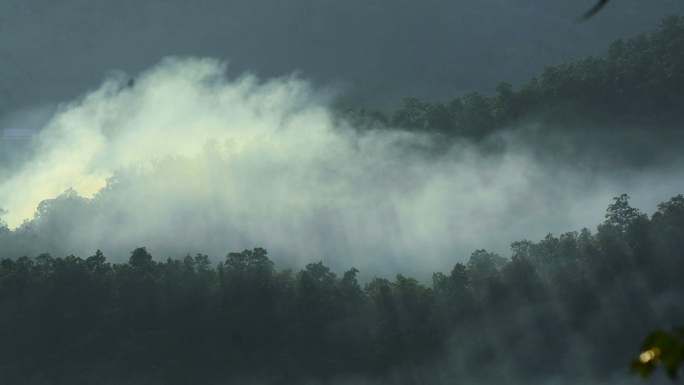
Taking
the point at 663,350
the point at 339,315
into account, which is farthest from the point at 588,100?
the point at 663,350

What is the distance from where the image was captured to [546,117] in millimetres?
121688

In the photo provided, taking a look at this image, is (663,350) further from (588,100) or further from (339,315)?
(588,100)

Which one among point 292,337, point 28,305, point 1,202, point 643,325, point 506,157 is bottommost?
point 643,325

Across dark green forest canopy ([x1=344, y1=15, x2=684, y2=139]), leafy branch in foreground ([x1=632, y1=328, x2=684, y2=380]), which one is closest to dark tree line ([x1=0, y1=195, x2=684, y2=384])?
dark green forest canopy ([x1=344, y1=15, x2=684, y2=139])

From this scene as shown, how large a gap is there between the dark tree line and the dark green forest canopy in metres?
43.8

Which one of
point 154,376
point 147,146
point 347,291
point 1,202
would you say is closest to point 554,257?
point 347,291

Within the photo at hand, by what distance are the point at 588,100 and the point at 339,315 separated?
54.4m

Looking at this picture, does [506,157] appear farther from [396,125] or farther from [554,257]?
[554,257]

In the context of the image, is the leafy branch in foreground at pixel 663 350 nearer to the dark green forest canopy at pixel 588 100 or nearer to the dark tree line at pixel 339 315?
the dark tree line at pixel 339 315

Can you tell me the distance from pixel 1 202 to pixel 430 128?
57.1 meters

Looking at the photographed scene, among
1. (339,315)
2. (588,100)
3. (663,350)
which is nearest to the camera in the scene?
(663,350)

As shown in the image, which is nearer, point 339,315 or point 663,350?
point 663,350

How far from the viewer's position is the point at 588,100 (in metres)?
119

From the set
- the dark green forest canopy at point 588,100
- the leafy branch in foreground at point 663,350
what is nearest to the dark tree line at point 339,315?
the dark green forest canopy at point 588,100
